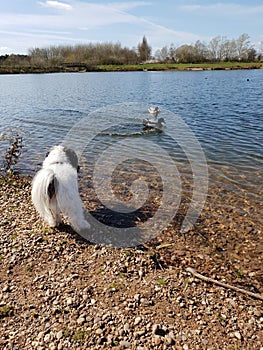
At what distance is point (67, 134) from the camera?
1631 cm

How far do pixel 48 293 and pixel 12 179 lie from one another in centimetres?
589

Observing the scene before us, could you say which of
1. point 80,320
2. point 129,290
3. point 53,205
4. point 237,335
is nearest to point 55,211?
point 53,205

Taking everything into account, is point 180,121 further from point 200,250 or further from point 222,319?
point 222,319

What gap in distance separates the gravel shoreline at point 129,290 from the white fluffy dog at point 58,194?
14.1 inches

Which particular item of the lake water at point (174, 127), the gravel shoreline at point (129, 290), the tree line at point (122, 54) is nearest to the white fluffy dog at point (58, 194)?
the gravel shoreline at point (129, 290)

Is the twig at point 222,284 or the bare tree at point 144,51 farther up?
the bare tree at point 144,51

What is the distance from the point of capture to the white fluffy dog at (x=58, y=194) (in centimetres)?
597

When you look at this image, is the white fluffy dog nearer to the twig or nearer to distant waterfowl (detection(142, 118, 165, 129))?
the twig

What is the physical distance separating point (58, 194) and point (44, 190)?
0.30 metres

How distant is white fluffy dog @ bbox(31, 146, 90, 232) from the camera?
5.97m

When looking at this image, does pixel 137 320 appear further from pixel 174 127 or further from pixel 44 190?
pixel 174 127

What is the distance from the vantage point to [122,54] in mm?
118500

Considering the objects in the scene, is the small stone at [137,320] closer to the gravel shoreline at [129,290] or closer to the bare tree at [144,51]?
the gravel shoreline at [129,290]

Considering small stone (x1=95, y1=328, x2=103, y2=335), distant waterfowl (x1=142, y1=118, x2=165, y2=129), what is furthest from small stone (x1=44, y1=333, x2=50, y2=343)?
distant waterfowl (x1=142, y1=118, x2=165, y2=129)
